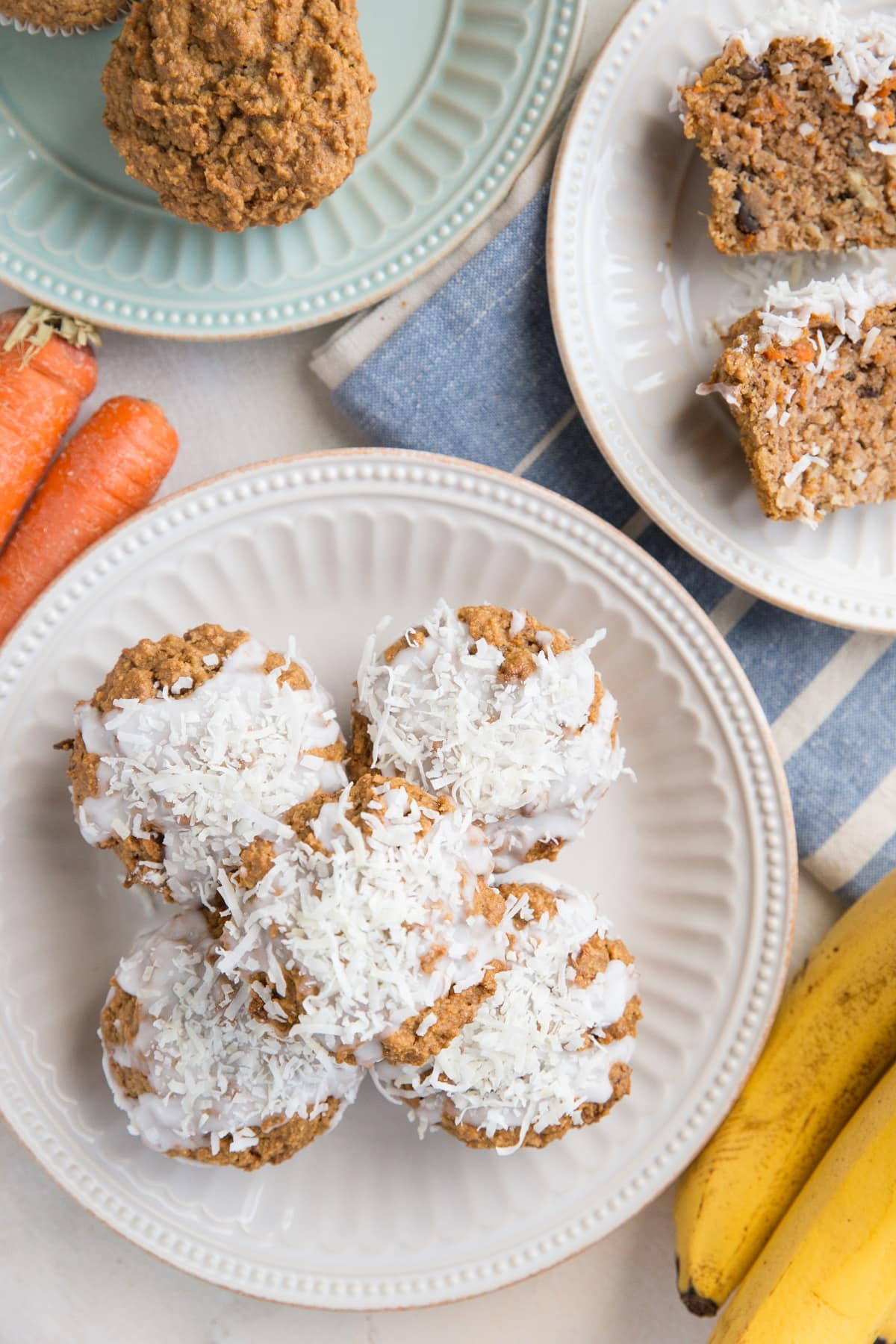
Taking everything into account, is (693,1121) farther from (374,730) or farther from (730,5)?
(730,5)

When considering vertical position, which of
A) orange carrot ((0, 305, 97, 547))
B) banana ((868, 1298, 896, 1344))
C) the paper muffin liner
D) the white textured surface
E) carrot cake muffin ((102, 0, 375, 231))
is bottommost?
banana ((868, 1298, 896, 1344))

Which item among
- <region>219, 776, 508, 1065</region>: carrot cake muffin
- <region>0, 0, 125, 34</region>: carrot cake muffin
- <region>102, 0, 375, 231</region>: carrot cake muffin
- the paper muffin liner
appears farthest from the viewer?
the paper muffin liner

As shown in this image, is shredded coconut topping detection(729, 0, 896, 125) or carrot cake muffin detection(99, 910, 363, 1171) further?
shredded coconut topping detection(729, 0, 896, 125)

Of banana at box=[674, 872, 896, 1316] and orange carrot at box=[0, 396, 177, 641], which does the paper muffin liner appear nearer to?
orange carrot at box=[0, 396, 177, 641]

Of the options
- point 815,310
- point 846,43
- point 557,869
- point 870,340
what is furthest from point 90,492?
point 846,43

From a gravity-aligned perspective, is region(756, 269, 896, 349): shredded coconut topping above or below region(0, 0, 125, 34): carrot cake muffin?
below

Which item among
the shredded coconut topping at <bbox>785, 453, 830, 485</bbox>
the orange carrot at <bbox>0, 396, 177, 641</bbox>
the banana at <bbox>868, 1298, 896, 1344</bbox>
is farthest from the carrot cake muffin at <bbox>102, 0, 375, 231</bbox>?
the banana at <bbox>868, 1298, 896, 1344</bbox>

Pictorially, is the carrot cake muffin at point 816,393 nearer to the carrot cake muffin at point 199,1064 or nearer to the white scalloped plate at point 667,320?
the white scalloped plate at point 667,320

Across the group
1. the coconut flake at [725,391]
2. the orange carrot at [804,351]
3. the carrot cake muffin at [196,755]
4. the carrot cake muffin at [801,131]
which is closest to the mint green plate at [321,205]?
the carrot cake muffin at [801,131]

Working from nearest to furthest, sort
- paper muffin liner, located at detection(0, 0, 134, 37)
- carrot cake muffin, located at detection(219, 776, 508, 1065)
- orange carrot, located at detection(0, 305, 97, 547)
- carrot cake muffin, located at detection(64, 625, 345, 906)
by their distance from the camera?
carrot cake muffin, located at detection(219, 776, 508, 1065) < carrot cake muffin, located at detection(64, 625, 345, 906) < paper muffin liner, located at detection(0, 0, 134, 37) < orange carrot, located at detection(0, 305, 97, 547)
